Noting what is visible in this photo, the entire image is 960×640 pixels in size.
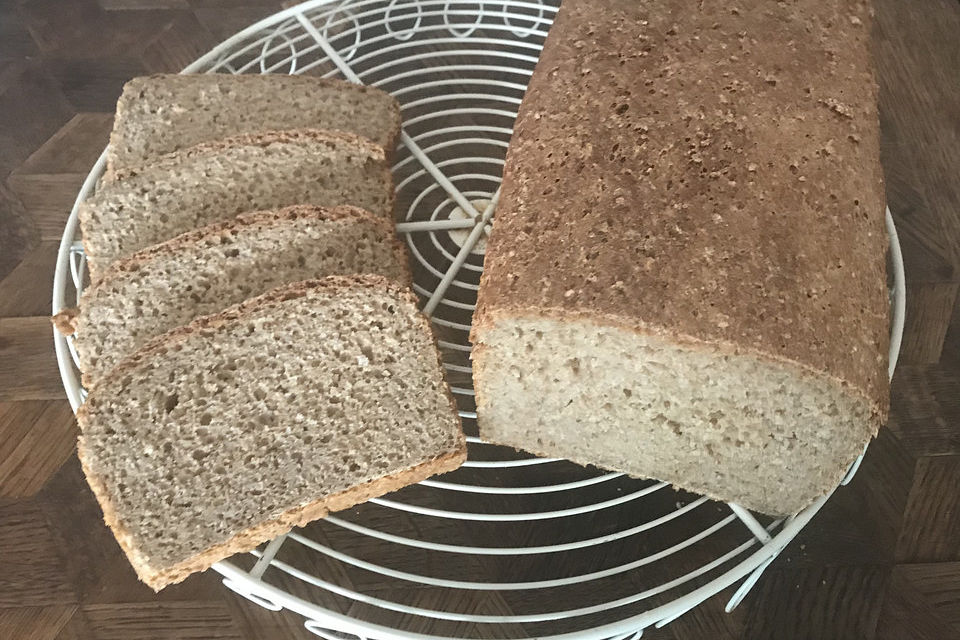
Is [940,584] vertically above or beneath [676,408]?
beneath

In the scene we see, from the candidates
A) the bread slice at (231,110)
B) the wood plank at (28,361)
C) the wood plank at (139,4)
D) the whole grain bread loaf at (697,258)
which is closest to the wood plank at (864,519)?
the whole grain bread loaf at (697,258)

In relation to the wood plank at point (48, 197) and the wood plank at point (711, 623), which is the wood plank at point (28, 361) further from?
the wood plank at point (711, 623)

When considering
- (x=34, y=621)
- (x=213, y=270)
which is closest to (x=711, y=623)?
(x=213, y=270)

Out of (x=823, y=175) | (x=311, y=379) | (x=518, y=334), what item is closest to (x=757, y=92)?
(x=823, y=175)

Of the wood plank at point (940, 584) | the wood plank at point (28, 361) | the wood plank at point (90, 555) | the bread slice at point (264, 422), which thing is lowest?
the wood plank at point (940, 584)

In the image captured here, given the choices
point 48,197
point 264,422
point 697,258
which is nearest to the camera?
point 697,258

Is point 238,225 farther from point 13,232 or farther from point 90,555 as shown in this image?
point 13,232

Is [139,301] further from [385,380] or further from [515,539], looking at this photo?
[515,539]
